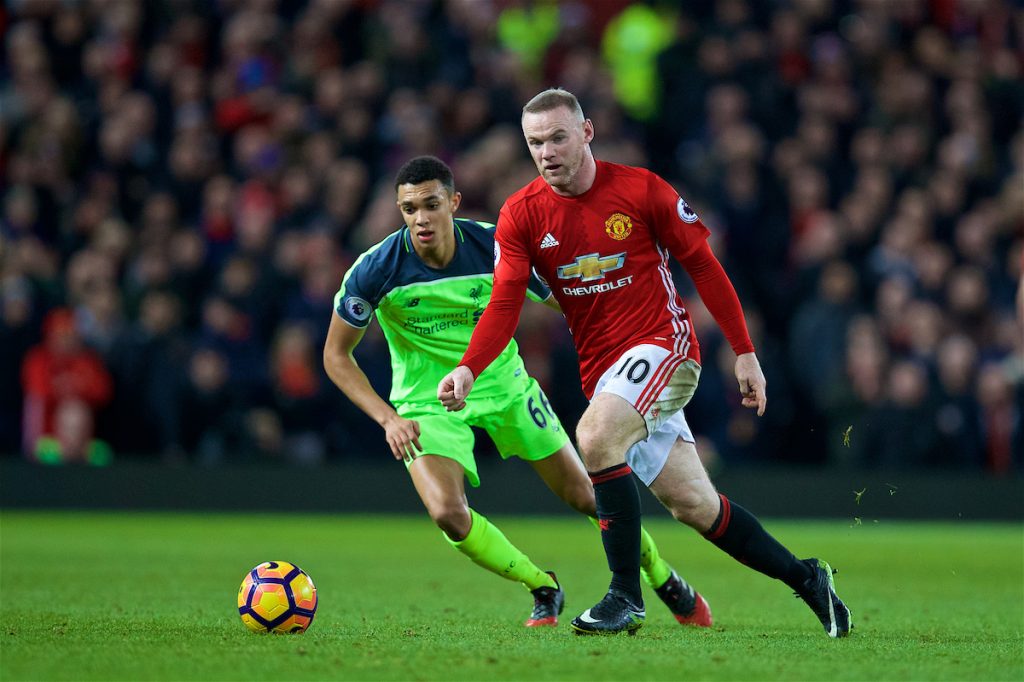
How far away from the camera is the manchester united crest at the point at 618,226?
21.2ft

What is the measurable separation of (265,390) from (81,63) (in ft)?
16.2

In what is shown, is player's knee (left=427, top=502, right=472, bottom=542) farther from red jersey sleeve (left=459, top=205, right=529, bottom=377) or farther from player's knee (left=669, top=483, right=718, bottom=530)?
player's knee (left=669, top=483, right=718, bottom=530)

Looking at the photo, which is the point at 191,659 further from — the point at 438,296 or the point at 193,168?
the point at 193,168

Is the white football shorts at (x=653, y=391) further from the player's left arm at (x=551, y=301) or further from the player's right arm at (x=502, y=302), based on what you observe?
the player's left arm at (x=551, y=301)

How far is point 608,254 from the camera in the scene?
6.49 meters

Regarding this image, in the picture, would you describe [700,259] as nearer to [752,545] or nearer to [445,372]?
[752,545]

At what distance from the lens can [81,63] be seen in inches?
660

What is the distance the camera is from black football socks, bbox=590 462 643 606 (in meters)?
6.41

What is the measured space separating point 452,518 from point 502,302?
3.99 feet

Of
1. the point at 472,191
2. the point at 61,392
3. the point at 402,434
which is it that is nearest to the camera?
the point at 402,434

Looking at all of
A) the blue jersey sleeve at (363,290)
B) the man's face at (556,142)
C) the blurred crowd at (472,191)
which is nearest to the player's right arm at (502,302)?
the man's face at (556,142)

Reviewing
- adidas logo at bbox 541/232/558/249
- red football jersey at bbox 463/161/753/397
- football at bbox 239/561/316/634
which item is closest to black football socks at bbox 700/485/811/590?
red football jersey at bbox 463/161/753/397

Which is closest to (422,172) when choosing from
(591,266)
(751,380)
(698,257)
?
(591,266)

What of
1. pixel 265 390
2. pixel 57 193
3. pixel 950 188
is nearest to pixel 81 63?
pixel 57 193
